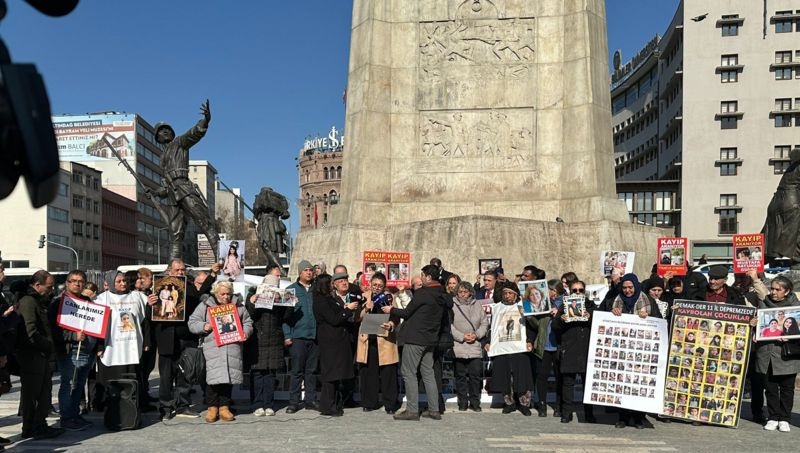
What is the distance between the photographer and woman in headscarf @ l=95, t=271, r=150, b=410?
35.2 ft

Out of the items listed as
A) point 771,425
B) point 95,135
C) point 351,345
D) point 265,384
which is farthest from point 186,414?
point 95,135

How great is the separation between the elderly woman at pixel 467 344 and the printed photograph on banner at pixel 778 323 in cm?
348

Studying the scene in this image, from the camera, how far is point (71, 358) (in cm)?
1044

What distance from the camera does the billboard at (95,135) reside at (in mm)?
123625

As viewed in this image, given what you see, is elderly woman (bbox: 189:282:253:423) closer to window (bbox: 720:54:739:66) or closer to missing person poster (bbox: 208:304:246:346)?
missing person poster (bbox: 208:304:246:346)

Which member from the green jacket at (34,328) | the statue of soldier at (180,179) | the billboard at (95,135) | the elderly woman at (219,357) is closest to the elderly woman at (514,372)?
the elderly woman at (219,357)

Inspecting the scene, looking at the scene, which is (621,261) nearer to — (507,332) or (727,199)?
(507,332)

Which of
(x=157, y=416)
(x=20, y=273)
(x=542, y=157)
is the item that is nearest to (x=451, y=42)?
(x=542, y=157)

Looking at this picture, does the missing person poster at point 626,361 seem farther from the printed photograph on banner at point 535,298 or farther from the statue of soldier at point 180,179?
the statue of soldier at point 180,179

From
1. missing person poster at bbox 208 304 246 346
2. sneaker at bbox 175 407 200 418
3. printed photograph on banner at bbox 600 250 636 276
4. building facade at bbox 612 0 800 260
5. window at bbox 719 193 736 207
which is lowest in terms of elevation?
sneaker at bbox 175 407 200 418

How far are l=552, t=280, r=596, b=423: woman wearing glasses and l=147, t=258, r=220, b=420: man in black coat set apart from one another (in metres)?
4.55

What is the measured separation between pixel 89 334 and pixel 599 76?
1172 cm

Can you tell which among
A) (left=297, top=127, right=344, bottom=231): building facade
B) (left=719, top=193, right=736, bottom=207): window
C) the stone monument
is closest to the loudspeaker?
the stone monument

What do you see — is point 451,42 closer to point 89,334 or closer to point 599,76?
point 599,76
